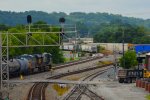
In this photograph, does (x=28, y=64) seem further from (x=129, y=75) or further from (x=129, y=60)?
(x=129, y=60)

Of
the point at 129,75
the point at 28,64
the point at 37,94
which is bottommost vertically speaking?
the point at 37,94

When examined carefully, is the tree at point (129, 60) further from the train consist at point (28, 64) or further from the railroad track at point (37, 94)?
the railroad track at point (37, 94)

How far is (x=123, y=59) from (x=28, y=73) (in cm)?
2368

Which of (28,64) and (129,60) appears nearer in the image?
(28,64)

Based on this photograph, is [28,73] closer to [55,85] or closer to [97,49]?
[55,85]

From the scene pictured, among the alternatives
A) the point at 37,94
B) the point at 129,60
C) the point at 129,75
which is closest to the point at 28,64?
the point at 129,75

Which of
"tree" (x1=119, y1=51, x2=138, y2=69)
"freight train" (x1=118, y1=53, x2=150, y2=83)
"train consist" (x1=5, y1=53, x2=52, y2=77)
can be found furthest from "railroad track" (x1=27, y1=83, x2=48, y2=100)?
"tree" (x1=119, y1=51, x2=138, y2=69)

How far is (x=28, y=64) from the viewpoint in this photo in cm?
7206

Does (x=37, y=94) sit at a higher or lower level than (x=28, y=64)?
lower

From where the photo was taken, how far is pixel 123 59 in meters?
91.4

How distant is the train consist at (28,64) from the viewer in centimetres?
6550

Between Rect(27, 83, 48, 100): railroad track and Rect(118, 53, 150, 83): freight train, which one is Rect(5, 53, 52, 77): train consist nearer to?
Rect(27, 83, 48, 100): railroad track

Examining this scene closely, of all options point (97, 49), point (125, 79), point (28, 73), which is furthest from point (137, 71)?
point (97, 49)

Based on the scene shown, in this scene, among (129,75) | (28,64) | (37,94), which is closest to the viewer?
(37,94)
